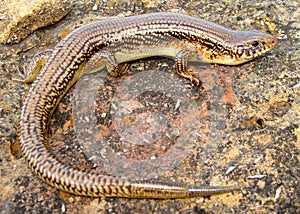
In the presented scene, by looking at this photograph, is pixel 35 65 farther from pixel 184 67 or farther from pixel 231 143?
pixel 231 143

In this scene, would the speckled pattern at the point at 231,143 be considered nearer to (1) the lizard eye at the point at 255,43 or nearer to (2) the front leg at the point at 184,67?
→ (2) the front leg at the point at 184,67

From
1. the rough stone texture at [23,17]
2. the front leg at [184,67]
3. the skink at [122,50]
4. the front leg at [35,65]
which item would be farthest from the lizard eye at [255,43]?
the rough stone texture at [23,17]

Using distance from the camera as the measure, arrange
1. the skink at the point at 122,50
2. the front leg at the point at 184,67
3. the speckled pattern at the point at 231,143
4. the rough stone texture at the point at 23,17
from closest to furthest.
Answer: the speckled pattern at the point at 231,143
the skink at the point at 122,50
the front leg at the point at 184,67
the rough stone texture at the point at 23,17

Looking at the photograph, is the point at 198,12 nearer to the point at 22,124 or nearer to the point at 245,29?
the point at 245,29

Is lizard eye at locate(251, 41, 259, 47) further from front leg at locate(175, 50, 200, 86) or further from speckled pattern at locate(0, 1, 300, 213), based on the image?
front leg at locate(175, 50, 200, 86)

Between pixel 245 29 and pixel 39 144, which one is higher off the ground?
pixel 245 29

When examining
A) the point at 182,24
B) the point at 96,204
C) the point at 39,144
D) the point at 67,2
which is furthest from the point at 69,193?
the point at 67,2

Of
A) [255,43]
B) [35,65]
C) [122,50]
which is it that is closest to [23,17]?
[35,65]
